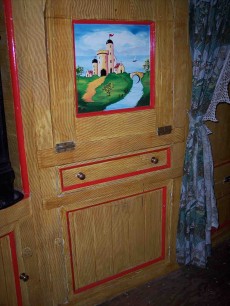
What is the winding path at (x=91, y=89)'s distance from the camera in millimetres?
1793

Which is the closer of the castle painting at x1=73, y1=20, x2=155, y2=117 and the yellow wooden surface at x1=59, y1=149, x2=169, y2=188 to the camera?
the castle painting at x1=73, y1=20, x2=155, y2=117

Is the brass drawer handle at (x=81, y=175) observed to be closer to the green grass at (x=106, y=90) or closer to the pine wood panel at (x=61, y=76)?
the pine wood panel at (x=61, y=76)

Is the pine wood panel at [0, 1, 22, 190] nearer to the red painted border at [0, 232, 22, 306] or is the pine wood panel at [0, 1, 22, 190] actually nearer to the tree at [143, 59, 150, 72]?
the red painted border at [0, 232, 22, 306]

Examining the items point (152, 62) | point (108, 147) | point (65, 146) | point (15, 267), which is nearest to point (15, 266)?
point (15, 267)

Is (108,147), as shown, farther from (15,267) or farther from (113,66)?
(15,267)

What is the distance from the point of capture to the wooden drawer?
6.11 feet

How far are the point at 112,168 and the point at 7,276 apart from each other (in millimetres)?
905

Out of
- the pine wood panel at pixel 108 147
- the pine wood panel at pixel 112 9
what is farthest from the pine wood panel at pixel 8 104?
the pine wood panel at pixel 112 9

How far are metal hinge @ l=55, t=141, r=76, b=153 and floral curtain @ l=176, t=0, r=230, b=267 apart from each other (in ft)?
2.95

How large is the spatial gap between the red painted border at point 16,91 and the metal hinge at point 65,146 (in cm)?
19

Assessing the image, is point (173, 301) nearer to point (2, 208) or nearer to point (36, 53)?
point (2, 208)

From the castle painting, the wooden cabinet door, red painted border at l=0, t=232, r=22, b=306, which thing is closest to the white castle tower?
the castle painting

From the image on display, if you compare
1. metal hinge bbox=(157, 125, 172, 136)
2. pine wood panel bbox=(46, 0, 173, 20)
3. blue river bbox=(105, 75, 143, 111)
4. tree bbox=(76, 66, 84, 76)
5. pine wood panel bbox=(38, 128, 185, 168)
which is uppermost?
pine wood panel bbox=(46, 0, 173, 20)

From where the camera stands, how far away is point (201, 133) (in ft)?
7.23
